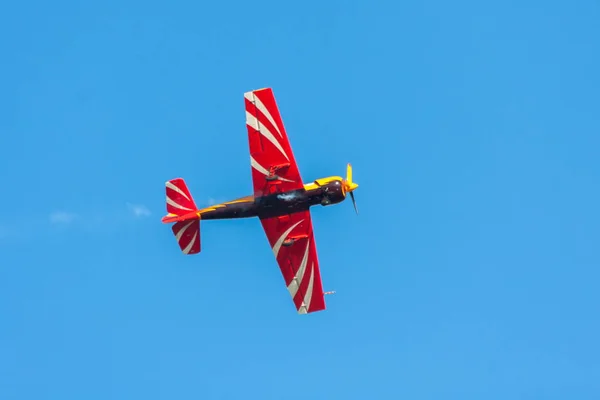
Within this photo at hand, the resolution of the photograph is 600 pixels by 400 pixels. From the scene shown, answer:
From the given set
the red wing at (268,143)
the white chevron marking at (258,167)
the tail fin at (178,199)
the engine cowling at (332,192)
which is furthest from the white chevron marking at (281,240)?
the tail fin at (178,199)

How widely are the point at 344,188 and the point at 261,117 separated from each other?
5.44 m

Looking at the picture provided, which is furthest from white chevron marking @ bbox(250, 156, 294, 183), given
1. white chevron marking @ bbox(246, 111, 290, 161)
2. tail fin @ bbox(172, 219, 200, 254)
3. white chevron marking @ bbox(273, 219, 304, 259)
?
tail fin @ bbox(172, 219, 200, 254)

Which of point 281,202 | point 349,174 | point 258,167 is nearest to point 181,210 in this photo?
point 258,167

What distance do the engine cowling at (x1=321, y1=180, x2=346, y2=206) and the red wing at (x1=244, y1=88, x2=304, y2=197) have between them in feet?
4.44

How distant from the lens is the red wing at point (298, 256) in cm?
4750

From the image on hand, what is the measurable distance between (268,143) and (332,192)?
13.2 ft

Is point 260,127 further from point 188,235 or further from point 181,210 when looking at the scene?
point 188,235

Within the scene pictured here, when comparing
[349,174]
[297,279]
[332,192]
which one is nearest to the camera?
[332,192]

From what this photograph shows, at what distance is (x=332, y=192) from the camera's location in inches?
1796

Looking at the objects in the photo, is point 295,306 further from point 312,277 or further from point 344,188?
point 344,188

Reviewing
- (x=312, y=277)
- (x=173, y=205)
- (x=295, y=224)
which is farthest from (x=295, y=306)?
(x=173, y=205)

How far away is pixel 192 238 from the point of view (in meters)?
47.2

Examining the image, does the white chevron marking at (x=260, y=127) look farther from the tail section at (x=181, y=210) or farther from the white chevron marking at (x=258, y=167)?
the tail section at (x=181, y=210)

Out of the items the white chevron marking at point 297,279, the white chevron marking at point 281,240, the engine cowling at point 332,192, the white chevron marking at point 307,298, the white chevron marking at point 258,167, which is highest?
the white chevron marking at point 258,167
